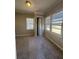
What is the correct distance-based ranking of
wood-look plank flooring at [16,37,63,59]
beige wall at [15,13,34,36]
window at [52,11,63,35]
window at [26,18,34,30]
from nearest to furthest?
1. wood-look plank flooring at [16,37,63,59]
2. window at [52,11,63,35]
3. beige wall at [15,13,34,36]
4. window at [26,18,34,30]

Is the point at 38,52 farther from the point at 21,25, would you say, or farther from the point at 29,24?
the point at 29,24

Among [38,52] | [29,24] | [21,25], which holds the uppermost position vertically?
[29,24]

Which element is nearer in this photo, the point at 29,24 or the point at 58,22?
the point at 58,22

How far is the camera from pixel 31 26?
31.8 feet

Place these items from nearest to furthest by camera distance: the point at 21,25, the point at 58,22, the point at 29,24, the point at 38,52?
the point at 38,52, the point at 58,22, the point at 21,25, the point at 29,24

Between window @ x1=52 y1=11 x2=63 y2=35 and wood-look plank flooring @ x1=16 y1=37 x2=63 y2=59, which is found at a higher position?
window @ x1=52 y1=11 x2=63 y2=35

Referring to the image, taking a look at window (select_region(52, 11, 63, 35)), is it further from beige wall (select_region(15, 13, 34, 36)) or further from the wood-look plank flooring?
beige wall (select_region(15, 13, 34, 36))

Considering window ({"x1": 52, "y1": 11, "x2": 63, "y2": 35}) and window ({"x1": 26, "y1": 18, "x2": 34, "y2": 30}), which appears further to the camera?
window ({"x1": 26, "y1": 18, "x2": 34, "y2": 30})

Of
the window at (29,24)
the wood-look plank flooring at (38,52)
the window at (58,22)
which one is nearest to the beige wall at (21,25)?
the window at (29,24)

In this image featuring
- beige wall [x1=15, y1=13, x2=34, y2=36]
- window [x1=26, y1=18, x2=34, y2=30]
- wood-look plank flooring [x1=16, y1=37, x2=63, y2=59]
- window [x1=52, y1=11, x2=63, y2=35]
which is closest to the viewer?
wood-look plank flooring [x1=16, y1=37, x2=63, y2=59]

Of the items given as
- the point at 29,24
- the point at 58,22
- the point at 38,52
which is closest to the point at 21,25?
the point at 29,24

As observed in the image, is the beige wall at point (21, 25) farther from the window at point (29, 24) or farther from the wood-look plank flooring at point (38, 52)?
Result: the wood-look plank flooring at point (38, 52)

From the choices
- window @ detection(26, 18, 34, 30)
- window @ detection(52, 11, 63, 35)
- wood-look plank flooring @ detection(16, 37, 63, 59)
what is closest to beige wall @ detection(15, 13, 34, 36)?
window @ detection(26, 18, 34, 30)
